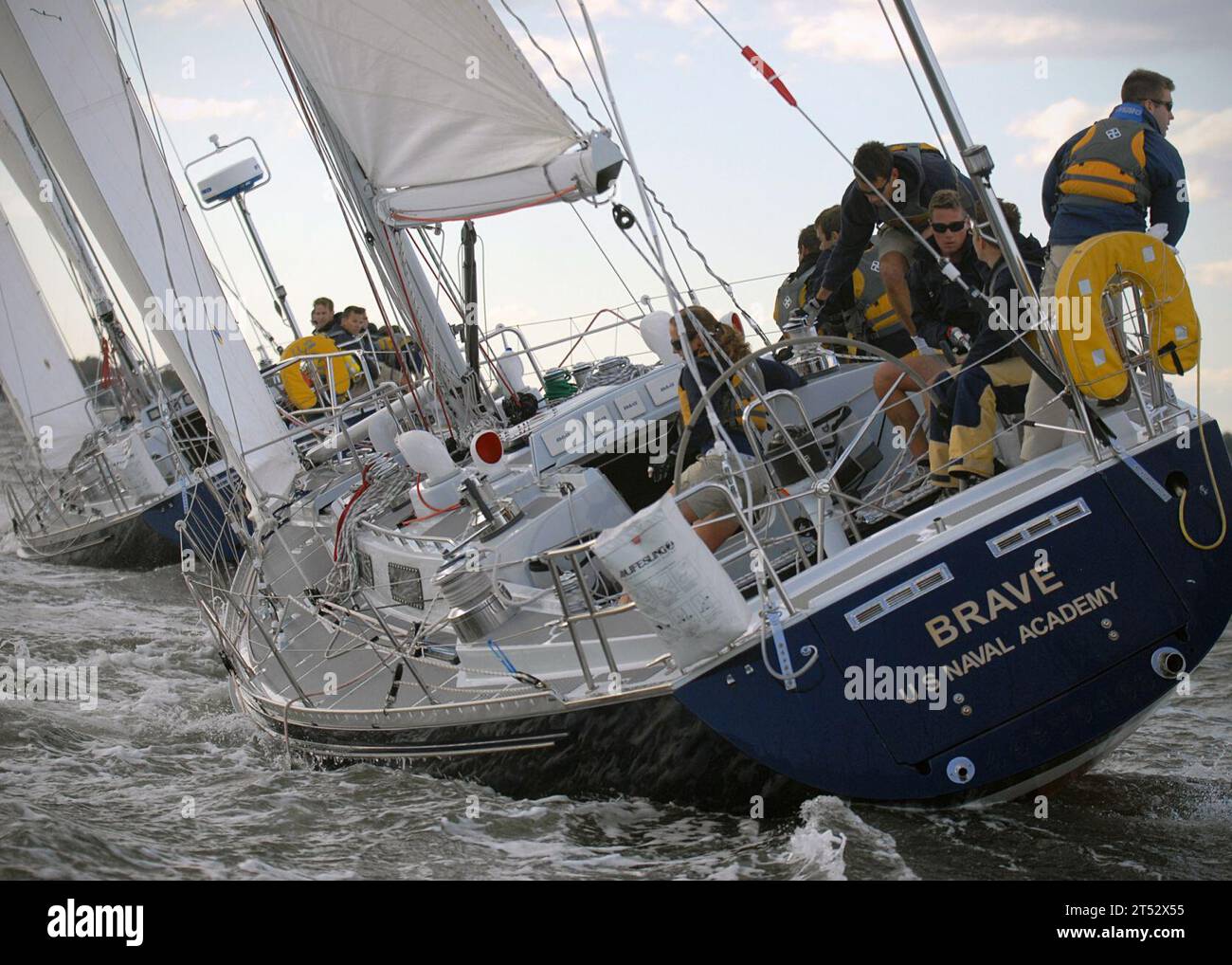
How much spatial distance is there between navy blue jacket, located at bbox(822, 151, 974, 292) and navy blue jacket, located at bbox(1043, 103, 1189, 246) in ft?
2.79

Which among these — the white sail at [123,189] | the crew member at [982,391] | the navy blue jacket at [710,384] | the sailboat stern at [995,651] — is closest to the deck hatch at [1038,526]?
the sailboat stern at [995,651]

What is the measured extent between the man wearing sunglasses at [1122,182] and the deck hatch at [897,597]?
2.64 ft

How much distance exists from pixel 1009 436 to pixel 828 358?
225 centimetres

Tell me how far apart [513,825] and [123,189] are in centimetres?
493

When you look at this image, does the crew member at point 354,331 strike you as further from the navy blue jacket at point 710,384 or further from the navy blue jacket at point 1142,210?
the navy blue jacket at point 1142,210

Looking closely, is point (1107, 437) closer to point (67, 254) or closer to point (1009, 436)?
point (1009, 436)

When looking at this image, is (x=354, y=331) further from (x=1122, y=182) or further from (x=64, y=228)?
(x=1122, y=182)

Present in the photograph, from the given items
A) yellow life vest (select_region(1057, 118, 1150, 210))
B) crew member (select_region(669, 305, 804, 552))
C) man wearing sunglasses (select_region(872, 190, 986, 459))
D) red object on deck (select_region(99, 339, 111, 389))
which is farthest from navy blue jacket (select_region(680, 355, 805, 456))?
red object on deck (select_region(99, 339, 111, 389))

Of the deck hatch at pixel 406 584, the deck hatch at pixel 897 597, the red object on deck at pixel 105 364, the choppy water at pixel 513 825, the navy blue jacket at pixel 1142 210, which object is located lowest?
the choppy water at pixel 513 825

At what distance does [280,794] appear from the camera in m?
5.60

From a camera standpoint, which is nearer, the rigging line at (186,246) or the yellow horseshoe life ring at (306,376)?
the rigging line at (186,246)

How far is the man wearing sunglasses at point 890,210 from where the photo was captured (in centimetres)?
563

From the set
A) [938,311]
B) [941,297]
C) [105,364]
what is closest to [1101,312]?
[941,297]
